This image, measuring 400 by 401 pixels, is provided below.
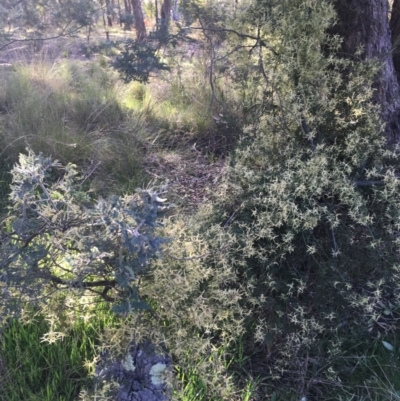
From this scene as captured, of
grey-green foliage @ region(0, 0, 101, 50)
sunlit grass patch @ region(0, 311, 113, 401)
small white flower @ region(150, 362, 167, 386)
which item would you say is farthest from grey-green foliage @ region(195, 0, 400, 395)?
grey-green foliage @ region(0, 0, 101, 50)

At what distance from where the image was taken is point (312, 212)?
70.1 inches

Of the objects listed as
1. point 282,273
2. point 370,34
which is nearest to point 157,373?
point 282,273

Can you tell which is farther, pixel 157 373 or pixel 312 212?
pixel 312 212

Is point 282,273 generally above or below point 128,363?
above

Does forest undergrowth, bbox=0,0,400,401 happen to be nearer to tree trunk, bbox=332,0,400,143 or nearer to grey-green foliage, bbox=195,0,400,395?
grey-green foliage, bbox=195,0,400,395

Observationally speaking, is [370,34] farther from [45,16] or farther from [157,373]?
[45,16]

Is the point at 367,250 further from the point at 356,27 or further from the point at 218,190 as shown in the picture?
the point at 356,27

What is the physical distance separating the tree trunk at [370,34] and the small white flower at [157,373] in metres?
1.70

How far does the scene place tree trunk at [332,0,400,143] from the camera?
2.25 metres

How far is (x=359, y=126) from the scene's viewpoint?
80.6 inches

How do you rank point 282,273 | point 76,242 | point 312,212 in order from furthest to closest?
1. point 282,273
2. point 312,212
3. point 76,242

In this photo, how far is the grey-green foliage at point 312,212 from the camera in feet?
5.99

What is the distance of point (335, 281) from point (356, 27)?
140cm

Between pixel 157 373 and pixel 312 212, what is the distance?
92 centimetres
